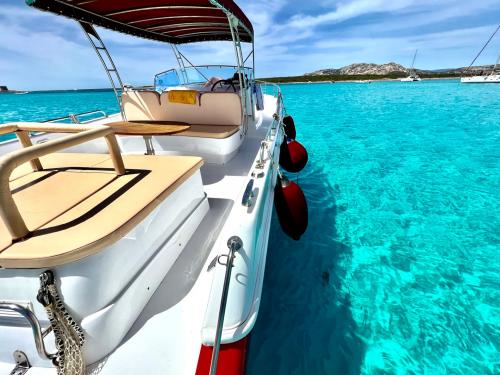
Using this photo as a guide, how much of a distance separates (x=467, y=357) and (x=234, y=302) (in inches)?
107

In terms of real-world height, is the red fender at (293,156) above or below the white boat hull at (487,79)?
above

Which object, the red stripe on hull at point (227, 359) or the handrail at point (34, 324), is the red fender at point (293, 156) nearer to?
the red stripe on hull at point (227, 359)

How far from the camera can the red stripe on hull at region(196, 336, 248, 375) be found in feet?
4.55

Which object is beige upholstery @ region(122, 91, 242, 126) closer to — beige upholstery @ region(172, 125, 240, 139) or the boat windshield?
beige upholstery @ region(172, 125, 240, 139)

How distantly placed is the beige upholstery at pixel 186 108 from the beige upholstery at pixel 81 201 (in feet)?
8.07

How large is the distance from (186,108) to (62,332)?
14.0 ft

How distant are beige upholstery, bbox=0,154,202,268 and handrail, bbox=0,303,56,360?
25cm

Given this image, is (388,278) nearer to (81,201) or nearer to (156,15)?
(81,201)

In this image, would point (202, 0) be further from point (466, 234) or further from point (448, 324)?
point (466, 234)

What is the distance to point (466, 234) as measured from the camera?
4.28m

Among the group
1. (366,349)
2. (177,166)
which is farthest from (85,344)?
(366,349)

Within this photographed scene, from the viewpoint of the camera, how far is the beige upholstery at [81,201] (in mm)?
1275

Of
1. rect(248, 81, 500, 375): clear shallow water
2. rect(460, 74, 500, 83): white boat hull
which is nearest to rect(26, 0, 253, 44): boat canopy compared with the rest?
rect(248, 81, 500, 375): clear shallow water

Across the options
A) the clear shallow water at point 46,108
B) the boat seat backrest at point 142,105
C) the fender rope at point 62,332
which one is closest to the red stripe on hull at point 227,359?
the fender rope at point 62,332
